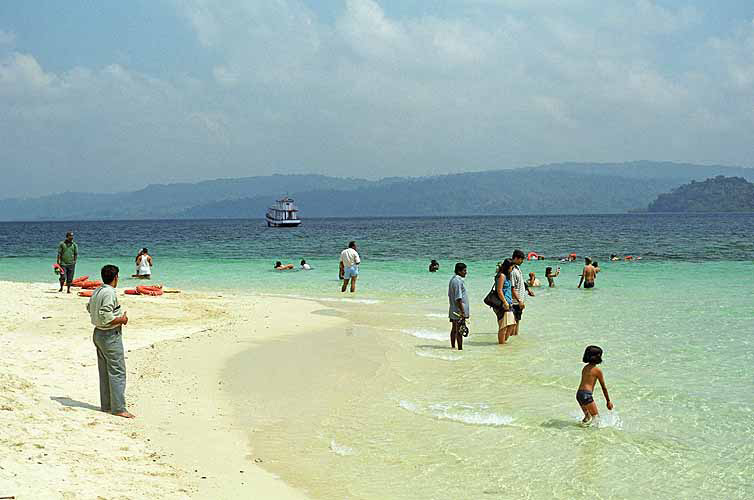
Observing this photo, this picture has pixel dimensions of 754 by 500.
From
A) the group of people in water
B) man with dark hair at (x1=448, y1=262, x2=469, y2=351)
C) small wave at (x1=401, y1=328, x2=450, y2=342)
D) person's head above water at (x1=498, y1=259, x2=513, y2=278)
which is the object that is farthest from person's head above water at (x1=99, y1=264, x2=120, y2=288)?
small wave at (x1=401, y1=328, x2=450, y2=342)

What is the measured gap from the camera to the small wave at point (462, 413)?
8.46 metres

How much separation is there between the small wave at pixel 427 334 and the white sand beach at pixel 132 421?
7.50 feet

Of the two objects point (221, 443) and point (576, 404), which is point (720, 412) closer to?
point (576, 404)

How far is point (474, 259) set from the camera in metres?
44.2

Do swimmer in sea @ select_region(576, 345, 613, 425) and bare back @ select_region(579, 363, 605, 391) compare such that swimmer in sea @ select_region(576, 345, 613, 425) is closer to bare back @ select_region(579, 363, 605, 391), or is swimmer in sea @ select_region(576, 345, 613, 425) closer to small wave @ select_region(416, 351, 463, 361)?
bare back @ select_region(579, 363, 605, 391)

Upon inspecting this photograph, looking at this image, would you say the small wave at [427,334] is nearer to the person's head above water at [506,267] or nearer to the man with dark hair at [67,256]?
the person's head above water at [506,267]

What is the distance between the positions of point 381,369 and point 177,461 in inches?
205

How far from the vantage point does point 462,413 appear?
346 inches

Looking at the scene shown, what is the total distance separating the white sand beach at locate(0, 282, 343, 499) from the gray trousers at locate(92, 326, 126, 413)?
0.19 metres

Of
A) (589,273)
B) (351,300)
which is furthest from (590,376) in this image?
(589,273)

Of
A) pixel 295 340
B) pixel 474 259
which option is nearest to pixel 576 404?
pixel 295 340

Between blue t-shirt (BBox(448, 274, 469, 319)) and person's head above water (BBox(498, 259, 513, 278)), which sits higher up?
person's head above water (BBox(498, 259, 513, 278))

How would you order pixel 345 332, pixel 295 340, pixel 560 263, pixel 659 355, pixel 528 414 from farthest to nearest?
pixel 560 263, pixel 345 332, pixel 295 340, pixel 659 355, pixel 528 414

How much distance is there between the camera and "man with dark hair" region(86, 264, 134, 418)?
7.41 meters
